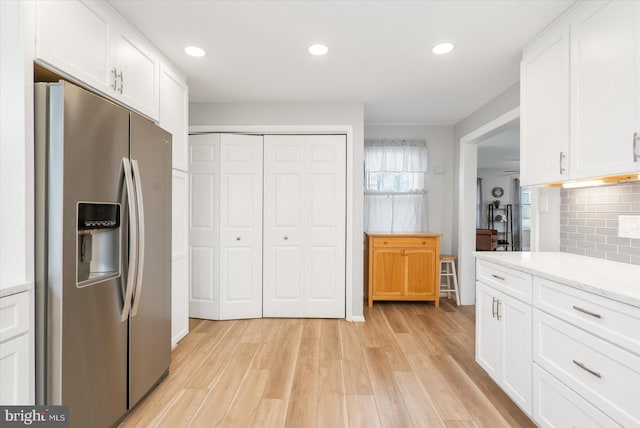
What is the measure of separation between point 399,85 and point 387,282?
234 cm

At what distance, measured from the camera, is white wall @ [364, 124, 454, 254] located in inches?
179

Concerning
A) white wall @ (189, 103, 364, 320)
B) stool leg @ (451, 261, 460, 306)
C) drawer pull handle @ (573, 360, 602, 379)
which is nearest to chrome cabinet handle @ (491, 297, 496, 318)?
drawer pull handle @ (573, 360, 602, 379)

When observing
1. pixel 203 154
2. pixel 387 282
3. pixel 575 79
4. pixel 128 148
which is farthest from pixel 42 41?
pixel 387 282

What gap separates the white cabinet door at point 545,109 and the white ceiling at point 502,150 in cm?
227

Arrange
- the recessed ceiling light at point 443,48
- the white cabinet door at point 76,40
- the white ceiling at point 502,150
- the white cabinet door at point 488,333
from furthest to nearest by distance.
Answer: the white ceiling at point 502,150 < the recessed ceiling light at point 443,48 < the white cabinet door at point 488,333 < the white cabinet door at point 76,40

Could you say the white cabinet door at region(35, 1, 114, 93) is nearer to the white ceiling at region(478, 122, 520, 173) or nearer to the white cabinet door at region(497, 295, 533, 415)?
the white cabinet door at region(497, 295, 533, 415)

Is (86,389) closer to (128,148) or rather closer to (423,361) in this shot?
(128,148)

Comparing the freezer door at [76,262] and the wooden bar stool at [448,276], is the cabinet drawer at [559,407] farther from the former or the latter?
the wooden bar stool at [448,276]

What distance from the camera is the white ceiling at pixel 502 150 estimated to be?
17.4ft

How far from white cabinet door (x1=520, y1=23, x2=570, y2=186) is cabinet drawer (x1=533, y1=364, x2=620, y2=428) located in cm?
117

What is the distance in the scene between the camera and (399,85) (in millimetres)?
3078

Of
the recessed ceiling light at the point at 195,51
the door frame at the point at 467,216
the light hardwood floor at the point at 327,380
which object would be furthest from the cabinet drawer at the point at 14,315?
the door frame at the point at 467,216

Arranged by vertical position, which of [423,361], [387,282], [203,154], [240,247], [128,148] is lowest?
[423,361]

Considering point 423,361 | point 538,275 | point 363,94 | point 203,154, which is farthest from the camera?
point 203,154
